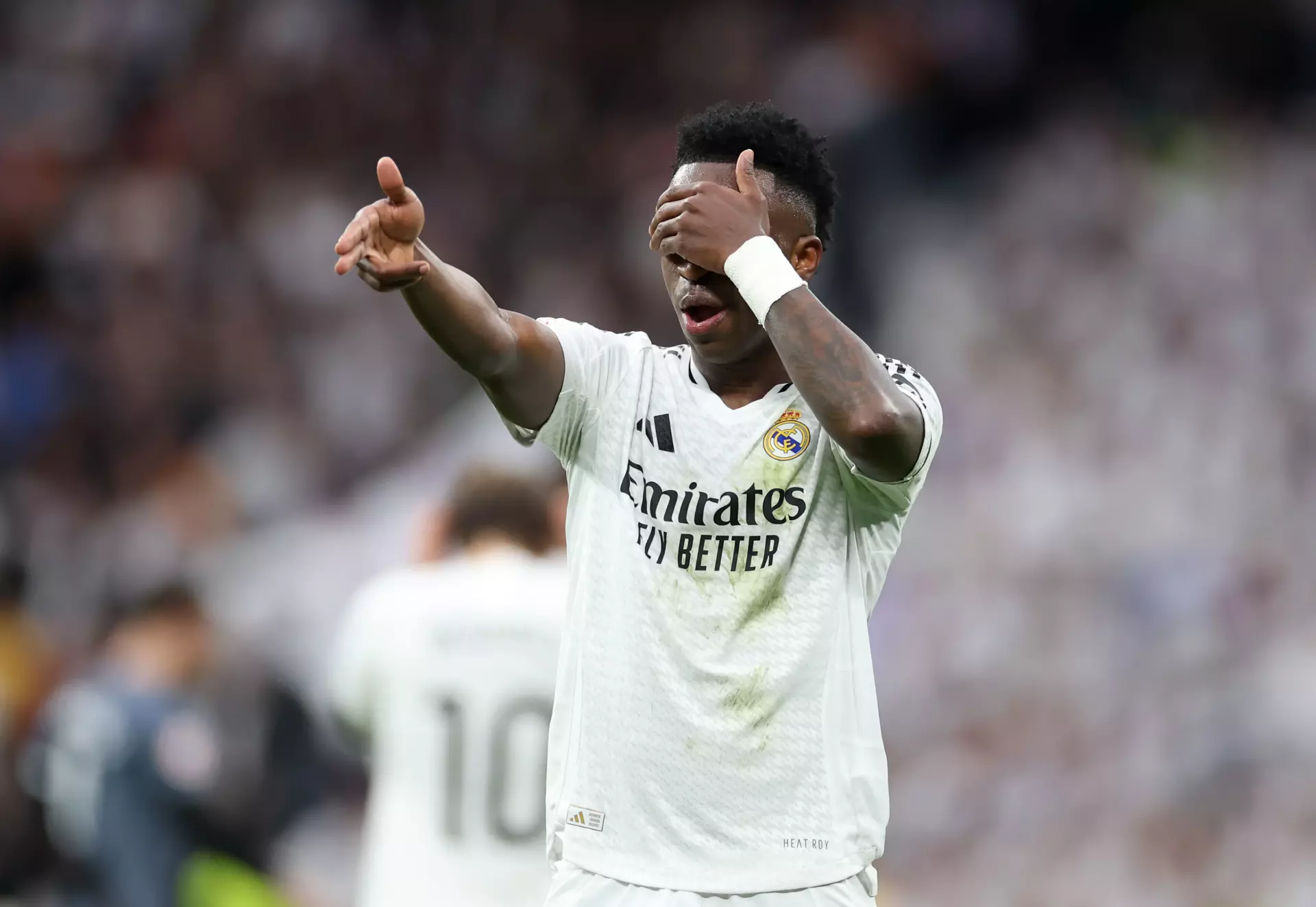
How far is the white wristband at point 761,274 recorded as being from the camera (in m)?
2.64

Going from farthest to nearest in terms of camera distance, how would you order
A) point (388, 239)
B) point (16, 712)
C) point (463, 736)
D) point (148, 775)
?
point (16, 712)
point (148, 775)
point (463, 736)
point (388, 239)

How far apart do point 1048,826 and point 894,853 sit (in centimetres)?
70

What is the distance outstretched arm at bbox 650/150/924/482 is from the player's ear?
16 centimetres

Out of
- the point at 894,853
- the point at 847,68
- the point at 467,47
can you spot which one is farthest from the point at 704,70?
the point at 894,853

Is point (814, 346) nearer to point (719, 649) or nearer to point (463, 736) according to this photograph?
point (719, 649)

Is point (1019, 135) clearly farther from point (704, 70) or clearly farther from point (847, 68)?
point (704, 70)

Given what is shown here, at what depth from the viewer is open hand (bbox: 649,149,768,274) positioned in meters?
2.69

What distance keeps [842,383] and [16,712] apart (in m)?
6.23

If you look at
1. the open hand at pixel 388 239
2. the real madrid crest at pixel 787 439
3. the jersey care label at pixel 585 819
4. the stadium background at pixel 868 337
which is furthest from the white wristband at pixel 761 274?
the stadium background at pixel 868 337

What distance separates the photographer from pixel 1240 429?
8.81 meters

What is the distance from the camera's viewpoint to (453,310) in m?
2.62

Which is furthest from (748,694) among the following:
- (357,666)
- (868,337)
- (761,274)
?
(868,337)

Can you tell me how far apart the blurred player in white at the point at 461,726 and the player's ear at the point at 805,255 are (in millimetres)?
1582

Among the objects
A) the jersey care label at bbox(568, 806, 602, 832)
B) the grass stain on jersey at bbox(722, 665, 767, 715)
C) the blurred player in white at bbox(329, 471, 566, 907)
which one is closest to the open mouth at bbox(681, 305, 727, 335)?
the grass stain on jersey at bbox(722, 665, 767, 715)
